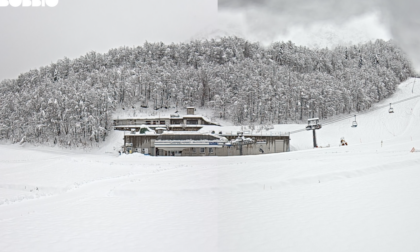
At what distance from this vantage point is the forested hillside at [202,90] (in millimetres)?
68750

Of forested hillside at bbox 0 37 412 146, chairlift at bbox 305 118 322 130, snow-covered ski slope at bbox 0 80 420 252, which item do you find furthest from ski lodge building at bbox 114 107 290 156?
snow-covered ski slope at bbox 0 80 420 252

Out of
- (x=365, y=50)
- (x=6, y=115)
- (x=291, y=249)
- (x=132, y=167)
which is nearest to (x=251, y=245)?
(x=291, y=249)

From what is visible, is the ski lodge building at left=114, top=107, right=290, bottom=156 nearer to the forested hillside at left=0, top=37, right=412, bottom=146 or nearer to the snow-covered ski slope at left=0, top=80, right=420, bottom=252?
the forested hillside at left=0, top=37, right=412, bottom=146

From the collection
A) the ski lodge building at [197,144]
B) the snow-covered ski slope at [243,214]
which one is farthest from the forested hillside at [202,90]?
the snow-covered ski slope at [243,214]

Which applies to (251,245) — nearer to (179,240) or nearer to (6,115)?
(179,240)

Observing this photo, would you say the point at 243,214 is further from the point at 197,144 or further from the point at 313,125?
the point at 197,144

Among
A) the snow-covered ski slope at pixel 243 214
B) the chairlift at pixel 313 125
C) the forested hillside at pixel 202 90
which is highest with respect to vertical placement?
the forested hillside at pixel 202 90

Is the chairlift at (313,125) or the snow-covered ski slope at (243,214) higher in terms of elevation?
the chairlift at (313,125)

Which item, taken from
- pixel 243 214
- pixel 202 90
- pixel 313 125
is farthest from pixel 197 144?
pixel 202 90

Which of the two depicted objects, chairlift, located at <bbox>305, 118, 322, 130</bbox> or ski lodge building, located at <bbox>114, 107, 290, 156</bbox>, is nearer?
chairlift, located at <bbox>305, 118, 322, 130</bbox>

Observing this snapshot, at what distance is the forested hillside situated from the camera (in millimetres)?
68750

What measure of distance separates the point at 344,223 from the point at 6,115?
8567cm

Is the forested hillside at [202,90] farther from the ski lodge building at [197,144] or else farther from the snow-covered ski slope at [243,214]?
the snow-covered ski slope at [243,214]

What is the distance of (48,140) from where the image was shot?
224 ft
